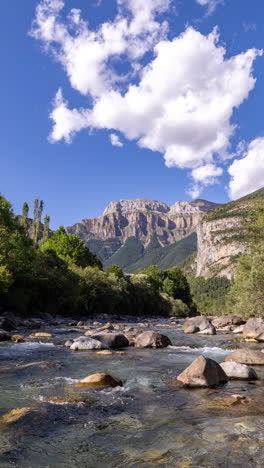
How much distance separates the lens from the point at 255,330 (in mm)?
28969

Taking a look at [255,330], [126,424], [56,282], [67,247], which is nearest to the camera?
[126,424]

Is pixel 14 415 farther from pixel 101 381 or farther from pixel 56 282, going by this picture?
pixel 56 282

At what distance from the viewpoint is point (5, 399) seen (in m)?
10.0

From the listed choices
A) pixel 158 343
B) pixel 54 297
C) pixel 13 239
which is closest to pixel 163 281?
pixel 54 297

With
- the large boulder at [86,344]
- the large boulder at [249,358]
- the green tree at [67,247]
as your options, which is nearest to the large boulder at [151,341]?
the large boulder at [86,344]

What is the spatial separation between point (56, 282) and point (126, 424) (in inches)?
1882

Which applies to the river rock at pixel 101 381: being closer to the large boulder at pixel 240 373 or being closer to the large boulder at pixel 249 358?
the large boulder at pixel 240 373

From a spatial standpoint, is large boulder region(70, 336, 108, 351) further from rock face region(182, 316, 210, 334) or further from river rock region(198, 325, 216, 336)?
rock face region(182, 316, 210, 334)

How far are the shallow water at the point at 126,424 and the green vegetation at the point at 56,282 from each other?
31.6 meters

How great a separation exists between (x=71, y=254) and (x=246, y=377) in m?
73.1

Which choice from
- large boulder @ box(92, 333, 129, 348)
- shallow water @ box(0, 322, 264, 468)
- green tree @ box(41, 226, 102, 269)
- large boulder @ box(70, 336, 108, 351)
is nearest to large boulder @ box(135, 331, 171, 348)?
large boulder @ box(92, 333, 129, 348)

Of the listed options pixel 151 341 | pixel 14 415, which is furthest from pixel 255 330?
pixel 14 415

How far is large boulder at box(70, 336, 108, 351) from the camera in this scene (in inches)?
811

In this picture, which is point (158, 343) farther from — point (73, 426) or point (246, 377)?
point (73, 426)
